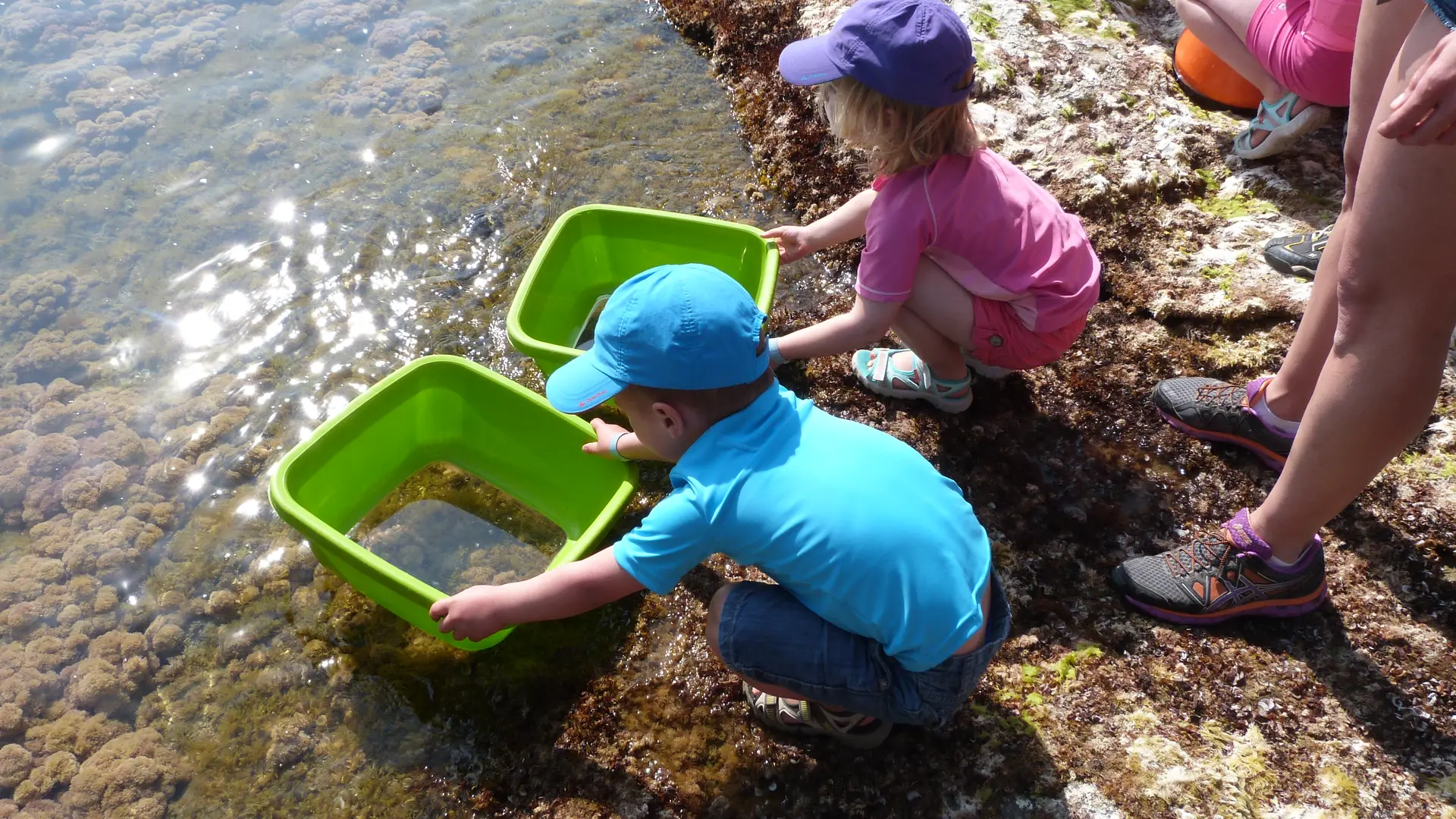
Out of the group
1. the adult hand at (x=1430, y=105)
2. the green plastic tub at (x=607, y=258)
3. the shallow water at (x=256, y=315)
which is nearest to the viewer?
the adult hand at (x=1430, y=105)

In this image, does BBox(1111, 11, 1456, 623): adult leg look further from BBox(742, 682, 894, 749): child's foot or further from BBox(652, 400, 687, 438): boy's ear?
BBox(652, 400, 687, 438): boy's ear

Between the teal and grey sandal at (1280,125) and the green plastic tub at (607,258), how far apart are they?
171 cm

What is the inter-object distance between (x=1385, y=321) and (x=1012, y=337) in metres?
0.88

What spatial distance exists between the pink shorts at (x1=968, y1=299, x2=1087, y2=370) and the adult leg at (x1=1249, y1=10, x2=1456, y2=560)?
671mm

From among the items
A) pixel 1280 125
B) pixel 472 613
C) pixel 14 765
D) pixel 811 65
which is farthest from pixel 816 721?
pixel 1280 125

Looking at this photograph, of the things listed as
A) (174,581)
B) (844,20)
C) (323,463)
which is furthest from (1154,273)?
(174,581)

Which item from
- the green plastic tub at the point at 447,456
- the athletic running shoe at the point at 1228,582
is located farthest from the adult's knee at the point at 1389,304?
the green plastic tub at the point at 447,456

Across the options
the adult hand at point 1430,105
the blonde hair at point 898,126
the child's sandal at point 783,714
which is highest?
the adult hand at point 1430,105

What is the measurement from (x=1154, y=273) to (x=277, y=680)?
111 inches

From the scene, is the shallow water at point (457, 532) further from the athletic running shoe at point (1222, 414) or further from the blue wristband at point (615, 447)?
the athletic running shoe at point (1222, 414)

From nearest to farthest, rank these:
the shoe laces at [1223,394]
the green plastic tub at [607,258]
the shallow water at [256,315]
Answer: the shallow water at [256,315] < the shoe laces at [1223,394] < the green plastic tub at [607,258]

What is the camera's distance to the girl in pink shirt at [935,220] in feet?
6.70

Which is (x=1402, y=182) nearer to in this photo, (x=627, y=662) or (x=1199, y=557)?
(x=1199, y=557)

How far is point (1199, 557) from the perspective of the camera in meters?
2.03
